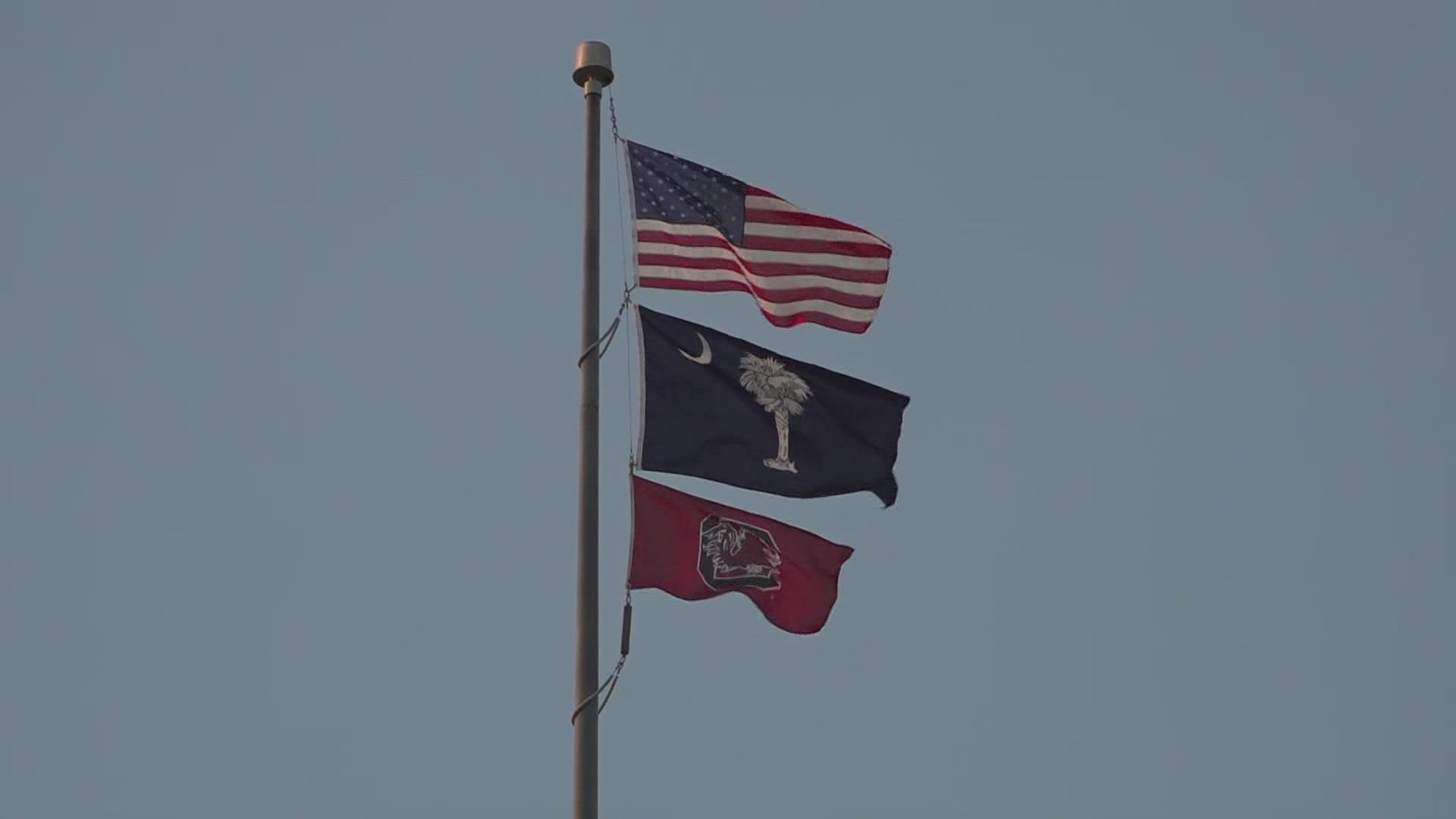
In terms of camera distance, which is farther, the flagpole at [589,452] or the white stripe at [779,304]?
the white stripe at [779,304]

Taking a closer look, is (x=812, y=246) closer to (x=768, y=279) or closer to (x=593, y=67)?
(x=768, y=279)

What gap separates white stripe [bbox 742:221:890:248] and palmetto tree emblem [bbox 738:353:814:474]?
1718 millimetres

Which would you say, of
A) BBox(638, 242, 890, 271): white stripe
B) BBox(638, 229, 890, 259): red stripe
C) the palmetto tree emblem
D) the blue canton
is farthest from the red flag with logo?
the blue canton

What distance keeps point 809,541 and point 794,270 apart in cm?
292

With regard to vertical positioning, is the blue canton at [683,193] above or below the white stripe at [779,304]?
above

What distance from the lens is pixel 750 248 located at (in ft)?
68.1

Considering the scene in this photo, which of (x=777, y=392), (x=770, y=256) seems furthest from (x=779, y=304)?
(x=777, y=392)

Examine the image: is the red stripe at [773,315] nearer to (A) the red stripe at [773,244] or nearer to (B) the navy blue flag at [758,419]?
(A) the red stripe at [773,244]

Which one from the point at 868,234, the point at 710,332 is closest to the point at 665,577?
the point at 710,332

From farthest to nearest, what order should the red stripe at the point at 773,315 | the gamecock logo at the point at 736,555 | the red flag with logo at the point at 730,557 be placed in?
the red stripe at the point at 773,315 < the gamecock logo at the point at 736,555 < the red flag with logo at the point at 730,557

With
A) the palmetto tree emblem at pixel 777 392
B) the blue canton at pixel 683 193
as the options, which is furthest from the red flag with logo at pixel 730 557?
the blue canton at pixel 683 193

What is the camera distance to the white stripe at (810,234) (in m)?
20.9

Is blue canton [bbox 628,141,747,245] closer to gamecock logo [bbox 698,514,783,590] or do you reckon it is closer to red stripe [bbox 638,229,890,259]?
red stripe [bbox 638,229,890,259]

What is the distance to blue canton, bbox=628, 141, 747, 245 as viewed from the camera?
19969mm
